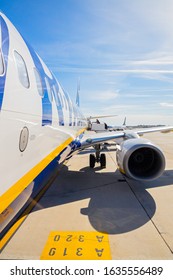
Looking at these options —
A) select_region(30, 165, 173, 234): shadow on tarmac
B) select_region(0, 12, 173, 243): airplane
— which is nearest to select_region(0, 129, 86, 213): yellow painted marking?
select_region(0, 12, 173, 243): airplane

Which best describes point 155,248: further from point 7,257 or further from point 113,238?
point 7,257

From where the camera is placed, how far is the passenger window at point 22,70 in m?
2.46

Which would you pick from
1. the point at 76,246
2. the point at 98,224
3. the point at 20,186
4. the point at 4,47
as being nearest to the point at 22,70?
the point at 4,47

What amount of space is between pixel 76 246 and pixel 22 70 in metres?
2.82

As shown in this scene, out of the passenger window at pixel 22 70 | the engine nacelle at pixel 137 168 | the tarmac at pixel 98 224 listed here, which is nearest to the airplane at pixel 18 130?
the passenger window at pixel 22 70

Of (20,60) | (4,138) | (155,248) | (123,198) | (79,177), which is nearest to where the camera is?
(4,138)

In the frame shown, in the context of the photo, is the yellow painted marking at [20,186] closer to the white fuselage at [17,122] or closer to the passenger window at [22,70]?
the white fuselage at [17,122]

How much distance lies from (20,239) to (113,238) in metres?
1.65

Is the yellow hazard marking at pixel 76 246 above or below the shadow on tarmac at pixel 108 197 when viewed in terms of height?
below

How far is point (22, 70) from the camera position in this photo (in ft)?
8.51

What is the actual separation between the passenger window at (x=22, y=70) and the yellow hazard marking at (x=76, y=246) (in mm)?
2551

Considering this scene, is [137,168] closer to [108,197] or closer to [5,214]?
[108,197]
